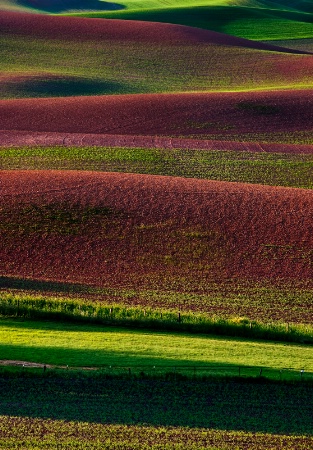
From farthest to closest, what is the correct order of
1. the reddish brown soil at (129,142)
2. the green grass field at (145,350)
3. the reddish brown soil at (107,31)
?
the reddish brown soil at (107,31), the reddish brown soil at (129,142), the green grass field at (145,350)

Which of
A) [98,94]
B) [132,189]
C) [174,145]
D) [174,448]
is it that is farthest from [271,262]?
[98,94]

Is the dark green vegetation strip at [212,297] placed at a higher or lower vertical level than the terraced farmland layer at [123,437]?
lower

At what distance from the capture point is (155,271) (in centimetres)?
3042

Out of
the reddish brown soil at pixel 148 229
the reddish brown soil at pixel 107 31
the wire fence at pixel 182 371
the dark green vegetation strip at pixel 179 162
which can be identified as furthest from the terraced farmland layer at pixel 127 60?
the wire fence at pixel 182 371

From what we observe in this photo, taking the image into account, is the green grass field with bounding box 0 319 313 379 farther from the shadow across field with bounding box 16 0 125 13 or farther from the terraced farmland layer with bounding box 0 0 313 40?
the shadow across field with bounding box 16 0 125 13

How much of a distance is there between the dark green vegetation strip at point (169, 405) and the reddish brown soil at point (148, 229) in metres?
8.34

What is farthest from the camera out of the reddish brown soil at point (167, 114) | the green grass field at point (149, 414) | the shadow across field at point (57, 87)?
the shadow across field at point (57, 87)

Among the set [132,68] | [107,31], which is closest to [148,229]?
[132,68]

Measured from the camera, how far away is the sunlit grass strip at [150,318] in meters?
25.5

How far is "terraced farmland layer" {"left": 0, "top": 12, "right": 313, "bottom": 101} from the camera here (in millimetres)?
68000

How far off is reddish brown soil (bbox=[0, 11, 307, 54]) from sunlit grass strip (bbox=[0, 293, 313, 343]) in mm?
58098

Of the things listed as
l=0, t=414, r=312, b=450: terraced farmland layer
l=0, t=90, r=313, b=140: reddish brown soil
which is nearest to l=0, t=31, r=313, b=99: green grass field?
l=0, t=90, r=313, b=140: reddish brown soil

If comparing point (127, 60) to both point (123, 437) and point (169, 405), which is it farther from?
point (123, 437)

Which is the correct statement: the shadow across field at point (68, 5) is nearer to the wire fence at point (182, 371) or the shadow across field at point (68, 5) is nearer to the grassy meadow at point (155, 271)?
the grassy meadow at point (155, 271)
